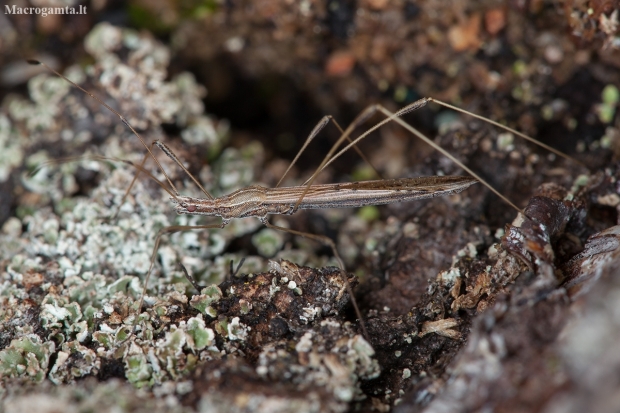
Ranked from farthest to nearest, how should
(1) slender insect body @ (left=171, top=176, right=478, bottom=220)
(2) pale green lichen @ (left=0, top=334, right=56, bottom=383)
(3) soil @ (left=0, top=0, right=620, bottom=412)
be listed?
(1) slender insect body @ (left=171, top=176, right=478, bottom=220), (2) pale green lichen @ (left=0, top=334, right=56, bottom=383), (3) soil @ (left=0, top=0, right=620, bottom=412)

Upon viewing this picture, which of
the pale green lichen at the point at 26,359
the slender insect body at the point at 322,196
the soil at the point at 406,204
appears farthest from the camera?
the slender insect body at the point at 322,196

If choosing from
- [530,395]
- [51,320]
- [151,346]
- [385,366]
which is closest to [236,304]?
[151,346]

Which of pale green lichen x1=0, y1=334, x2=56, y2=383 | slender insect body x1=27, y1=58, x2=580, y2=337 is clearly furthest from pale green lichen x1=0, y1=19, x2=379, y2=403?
slender insect body x1=27, y1=58, x2=580, y2=337

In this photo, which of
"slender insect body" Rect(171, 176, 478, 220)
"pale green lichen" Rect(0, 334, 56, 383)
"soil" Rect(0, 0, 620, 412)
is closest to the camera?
"soil" Rect(0, 0, 620, 412)

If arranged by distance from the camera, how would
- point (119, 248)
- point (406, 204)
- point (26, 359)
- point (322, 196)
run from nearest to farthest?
point (26, 359) → point (119, 248) → point (322, 196) → point (406, 204)

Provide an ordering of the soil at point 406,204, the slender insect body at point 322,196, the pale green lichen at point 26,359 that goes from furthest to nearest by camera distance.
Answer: the slender insect body at point 322,196
the pale green lichen at point 26,359
the soil at point 406,204

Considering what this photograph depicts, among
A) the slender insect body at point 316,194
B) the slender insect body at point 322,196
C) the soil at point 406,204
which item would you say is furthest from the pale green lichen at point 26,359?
the slender insect body at point 322,196

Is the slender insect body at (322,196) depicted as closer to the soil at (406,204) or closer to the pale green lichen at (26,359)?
the soil at (406,204)

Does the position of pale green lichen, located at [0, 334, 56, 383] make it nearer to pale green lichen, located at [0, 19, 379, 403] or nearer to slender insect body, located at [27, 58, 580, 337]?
pale green lichen, located at [0, 19, 379, 403]

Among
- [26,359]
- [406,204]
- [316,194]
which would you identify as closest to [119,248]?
[26,359]

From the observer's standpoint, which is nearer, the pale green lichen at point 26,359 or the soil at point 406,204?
the soil at point 406,204

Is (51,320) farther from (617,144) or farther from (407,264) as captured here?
(617,144)

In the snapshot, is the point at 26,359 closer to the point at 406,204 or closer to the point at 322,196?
the point at 322,196
